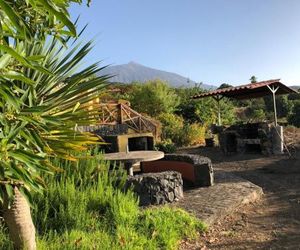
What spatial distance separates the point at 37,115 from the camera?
9.97ft

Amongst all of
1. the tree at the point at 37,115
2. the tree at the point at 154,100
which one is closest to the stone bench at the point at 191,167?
the tree at the point at 37,115

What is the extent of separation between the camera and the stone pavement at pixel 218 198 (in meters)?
6.41

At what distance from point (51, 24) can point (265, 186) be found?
734 centimetres

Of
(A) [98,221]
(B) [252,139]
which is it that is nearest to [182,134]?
(B) [252,139]

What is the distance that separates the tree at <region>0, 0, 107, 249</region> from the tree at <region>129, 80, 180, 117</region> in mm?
18955

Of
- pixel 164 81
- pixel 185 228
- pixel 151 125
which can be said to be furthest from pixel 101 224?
pixel 164 81

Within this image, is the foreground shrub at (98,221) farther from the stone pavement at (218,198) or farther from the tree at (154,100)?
the tree at (154,100)

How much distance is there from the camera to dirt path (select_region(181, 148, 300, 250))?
5389mm

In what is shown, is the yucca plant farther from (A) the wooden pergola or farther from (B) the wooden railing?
(A) the wooden pergola

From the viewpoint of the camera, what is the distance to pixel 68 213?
5.44 m

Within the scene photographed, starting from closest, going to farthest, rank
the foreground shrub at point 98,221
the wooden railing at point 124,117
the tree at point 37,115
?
1. the tree at point 37,115
2. the foreground shrub at point 98,221
3. the wooden railing at point 124,117

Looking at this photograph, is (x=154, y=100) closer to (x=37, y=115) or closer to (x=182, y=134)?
(x=182, y=134)

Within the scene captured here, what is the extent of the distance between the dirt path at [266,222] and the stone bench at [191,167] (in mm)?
1125

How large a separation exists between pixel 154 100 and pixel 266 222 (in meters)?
17.6
